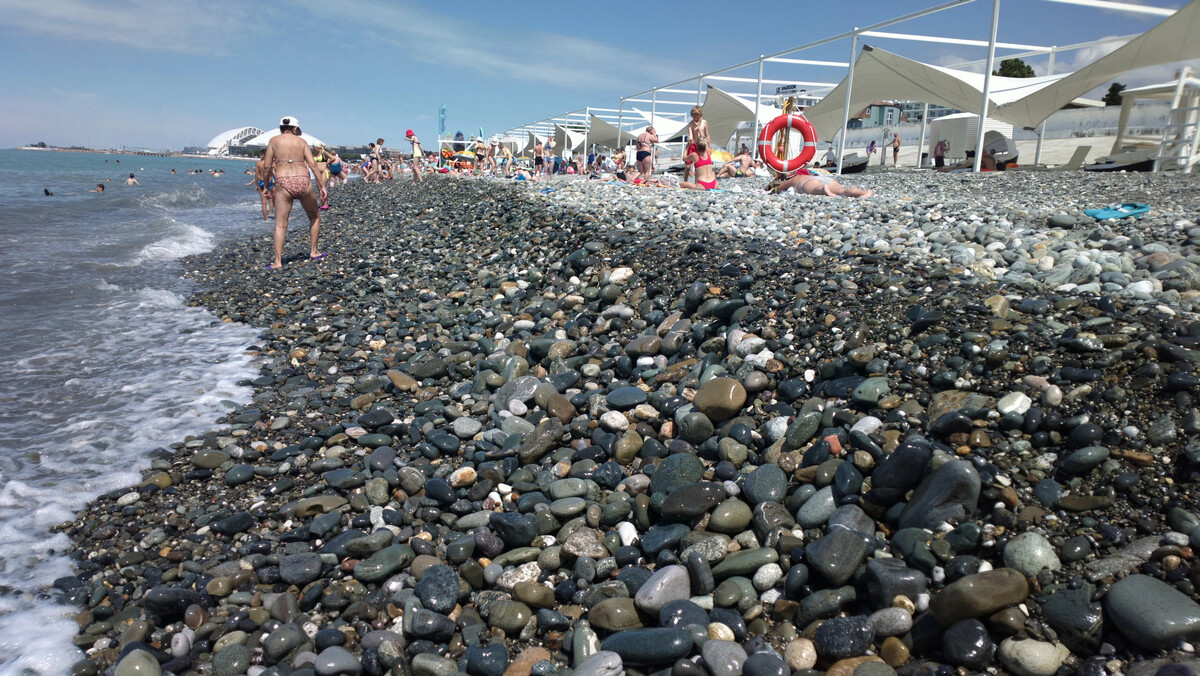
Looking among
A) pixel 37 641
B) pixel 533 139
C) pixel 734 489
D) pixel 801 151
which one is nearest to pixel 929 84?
pixel 801 151

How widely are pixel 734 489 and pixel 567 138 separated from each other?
35.4 metres

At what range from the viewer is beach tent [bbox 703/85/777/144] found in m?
21.6

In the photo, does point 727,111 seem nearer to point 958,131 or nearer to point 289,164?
point 958,131

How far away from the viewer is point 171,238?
45.7ft

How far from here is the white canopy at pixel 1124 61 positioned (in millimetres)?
10883

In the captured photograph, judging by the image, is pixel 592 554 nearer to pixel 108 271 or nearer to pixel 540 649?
pixel 540 649

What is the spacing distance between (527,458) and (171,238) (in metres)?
14.5

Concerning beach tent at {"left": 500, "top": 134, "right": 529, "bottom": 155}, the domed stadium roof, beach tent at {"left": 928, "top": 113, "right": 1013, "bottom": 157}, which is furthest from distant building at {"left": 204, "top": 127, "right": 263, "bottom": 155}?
beach tent at {"left": 928, "top": 113, "right": 1013, "bottom": 157}

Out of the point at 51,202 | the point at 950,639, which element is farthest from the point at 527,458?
the point at 51,202

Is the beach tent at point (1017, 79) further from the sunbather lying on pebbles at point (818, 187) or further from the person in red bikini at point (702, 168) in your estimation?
the sunbather lying on pebbles at point (818, 187)

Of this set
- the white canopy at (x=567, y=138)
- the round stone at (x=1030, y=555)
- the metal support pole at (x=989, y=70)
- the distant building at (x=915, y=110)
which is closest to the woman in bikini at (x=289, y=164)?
the round stone at (x=1030, y=555)

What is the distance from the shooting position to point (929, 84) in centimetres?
1585

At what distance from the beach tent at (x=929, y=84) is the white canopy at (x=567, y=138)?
65.6 ft

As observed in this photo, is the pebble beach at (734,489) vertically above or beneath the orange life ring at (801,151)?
beneath
